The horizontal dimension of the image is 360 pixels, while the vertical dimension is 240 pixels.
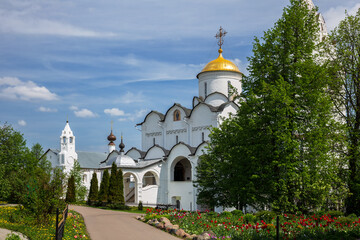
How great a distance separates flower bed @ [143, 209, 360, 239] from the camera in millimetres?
9234

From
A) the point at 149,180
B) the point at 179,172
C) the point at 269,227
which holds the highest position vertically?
the point at 179,172

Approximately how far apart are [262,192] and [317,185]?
6.63ft

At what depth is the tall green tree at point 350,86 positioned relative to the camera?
625 inches

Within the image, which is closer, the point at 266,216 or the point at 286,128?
the point at 266,216

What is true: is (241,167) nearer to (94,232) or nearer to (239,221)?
(239,221)

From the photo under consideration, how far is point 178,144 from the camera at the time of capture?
30.3 meters

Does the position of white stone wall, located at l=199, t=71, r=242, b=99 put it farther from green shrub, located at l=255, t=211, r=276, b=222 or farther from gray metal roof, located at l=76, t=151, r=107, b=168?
gray metal roof, located at l=76, t=151, r=107, b=168

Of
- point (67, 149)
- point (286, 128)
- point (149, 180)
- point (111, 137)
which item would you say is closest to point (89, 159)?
point (111, 137)

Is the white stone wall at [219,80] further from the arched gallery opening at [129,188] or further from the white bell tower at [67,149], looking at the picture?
the white bell tower at [67,149]

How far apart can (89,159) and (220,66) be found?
24537 mm

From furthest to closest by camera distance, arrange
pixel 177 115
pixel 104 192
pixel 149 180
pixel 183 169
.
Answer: pixel 149 180, pixel 183 169, pixel 177 115, pixel 104 192

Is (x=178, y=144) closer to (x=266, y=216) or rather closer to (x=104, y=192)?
(x=104, y=192)

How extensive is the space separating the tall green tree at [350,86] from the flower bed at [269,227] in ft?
15.3

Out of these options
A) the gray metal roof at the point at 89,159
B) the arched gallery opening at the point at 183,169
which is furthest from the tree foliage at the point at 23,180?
the gray metal roof at the point at 89,159
